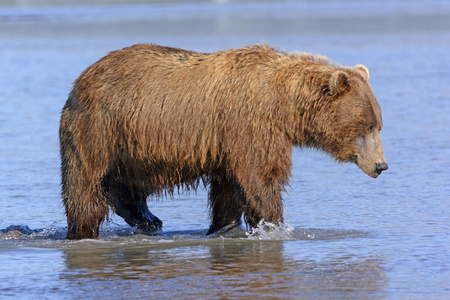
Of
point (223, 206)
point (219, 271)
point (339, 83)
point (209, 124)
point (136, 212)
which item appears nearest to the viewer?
point (219, 271)

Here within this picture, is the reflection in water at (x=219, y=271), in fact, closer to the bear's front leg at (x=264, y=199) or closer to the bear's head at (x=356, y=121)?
the bear's front leg at (x=264, y=199)

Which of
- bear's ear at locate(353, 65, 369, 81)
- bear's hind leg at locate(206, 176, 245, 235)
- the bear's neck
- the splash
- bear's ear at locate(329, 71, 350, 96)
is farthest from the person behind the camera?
bear's hind leg at locate(206, 176, 245, 235)

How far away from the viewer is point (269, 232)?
7188 millimetres

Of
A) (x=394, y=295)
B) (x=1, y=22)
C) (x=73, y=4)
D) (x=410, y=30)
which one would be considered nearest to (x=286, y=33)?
(x=410, y=30)

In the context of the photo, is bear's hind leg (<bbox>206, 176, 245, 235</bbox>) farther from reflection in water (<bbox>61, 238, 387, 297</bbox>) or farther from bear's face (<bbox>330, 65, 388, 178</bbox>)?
bear's face (<bbox>330, 65, 388, 178</bbox>)

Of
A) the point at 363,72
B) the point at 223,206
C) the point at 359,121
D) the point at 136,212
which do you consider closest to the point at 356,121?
the point at 359,121

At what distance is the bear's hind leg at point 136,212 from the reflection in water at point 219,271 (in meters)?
0.66

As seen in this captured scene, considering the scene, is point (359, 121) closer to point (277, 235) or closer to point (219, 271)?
point (277, 235)

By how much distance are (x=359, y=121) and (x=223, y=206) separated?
1461mm

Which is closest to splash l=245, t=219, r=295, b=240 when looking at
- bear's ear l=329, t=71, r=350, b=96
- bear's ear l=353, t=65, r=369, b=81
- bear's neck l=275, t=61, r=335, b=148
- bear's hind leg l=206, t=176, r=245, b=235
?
bear's hind leg l=206, t=176, r=245, b=235

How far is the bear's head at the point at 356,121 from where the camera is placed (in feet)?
22.9

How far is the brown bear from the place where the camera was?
6973 millimetres

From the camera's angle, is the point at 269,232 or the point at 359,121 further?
the point at 269,232

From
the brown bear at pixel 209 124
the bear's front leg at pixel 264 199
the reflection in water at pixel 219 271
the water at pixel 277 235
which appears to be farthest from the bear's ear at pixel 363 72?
the reflection in water at pixel 219 271
